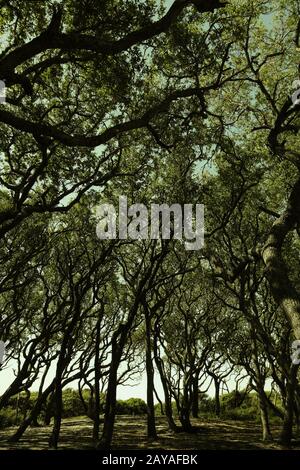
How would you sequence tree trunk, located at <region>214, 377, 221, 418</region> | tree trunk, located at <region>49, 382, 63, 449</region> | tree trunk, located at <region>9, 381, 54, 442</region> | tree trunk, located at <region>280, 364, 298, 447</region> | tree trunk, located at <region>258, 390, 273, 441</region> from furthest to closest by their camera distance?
1. tree trunk, located at <region>214, 377, 221, 418</region>
2. tree trunk, located at <region>258, 390, 273, 441</region>
3. tree trunk, located at <region>9, 381, 54, 442</region>
4. tree trunk, located at <region>49, 382, 63, 449</region>
5. tree trunk, located at <region>280, 364, 298, 447</region>

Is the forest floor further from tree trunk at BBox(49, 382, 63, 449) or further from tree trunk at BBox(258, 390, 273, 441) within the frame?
tree trunk at BBox(49, 382, 63, 449)

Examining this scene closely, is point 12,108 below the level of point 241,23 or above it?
below

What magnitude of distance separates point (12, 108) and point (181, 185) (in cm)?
911

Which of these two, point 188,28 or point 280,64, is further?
point 280,64

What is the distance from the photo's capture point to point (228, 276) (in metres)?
14.8

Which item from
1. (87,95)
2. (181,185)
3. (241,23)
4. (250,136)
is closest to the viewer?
(241,23)

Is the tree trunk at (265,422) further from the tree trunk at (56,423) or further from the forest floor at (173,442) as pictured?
the tree trunk at (56,423)

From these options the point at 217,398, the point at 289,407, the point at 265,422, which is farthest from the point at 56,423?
the point at 217,398

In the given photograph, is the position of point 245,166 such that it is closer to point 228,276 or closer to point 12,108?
point 228,276

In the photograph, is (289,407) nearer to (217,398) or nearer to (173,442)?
(173,442)

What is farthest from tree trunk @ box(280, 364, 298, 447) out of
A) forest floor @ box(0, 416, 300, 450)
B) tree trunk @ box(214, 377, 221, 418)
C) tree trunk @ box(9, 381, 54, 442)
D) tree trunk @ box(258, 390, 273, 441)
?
tree trunk @ box(214, 377, 221, 418)
